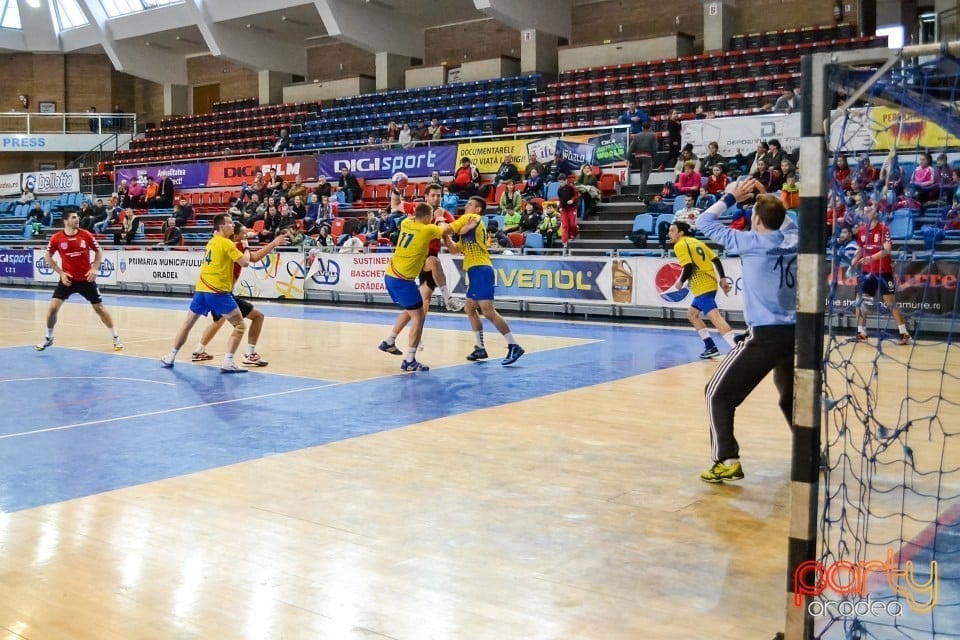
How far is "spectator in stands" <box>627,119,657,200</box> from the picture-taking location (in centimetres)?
2091

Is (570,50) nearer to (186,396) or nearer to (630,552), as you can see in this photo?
(186,396)

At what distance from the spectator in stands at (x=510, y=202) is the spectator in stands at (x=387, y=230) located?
255cm

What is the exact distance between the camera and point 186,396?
9.74 m

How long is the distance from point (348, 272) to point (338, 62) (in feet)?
66.9

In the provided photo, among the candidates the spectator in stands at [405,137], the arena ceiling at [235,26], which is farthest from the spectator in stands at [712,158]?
the arena ceiling at [235,26]

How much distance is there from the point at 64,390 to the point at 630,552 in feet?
24.7

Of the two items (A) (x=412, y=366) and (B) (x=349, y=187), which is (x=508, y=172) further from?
(A) (x=412, y=366)

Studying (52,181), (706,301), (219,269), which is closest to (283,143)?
(52,181)

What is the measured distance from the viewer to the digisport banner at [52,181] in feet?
121

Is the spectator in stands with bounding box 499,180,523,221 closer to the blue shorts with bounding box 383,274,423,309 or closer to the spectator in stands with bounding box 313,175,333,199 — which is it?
the spectator in stands with bounding box 313,175,333,199

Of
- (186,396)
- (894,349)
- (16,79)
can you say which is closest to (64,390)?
(186,396)

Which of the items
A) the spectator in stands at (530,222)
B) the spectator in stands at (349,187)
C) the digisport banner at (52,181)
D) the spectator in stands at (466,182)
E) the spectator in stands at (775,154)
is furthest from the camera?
the digisport banner at (52,181)

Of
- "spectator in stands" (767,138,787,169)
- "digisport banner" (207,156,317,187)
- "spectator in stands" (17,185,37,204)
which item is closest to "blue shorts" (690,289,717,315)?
"spectator in stands" (767,138,787,169)

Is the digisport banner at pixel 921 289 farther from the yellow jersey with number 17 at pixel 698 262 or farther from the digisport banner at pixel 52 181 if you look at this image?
the digisport banner at pixel 52 181
